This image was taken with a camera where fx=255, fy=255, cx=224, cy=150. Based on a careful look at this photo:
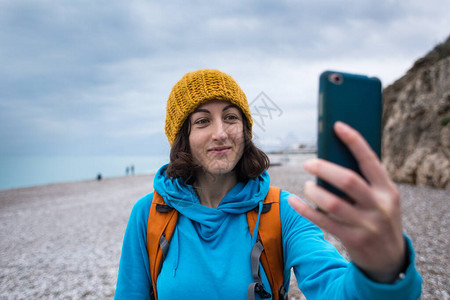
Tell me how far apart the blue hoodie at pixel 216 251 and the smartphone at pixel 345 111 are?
0.75 meters

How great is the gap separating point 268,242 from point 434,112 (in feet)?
57.8

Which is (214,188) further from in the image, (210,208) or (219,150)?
(219,150)

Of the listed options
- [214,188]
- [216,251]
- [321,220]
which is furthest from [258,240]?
[321,220]

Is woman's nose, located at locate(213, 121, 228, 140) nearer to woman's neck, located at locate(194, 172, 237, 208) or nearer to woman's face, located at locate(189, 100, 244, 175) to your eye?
woman's face, located at locate(189, 100, 244, 175)

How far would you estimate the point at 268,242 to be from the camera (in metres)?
1.67

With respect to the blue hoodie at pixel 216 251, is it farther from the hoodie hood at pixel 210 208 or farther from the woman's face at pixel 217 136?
the woman's face at pixel 217 136

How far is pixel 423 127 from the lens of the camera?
608 inches

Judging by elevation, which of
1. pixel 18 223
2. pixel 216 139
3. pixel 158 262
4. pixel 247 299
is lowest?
pixel 18 223

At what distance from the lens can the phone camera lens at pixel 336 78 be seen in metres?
0.90

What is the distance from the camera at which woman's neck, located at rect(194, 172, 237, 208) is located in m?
2.10

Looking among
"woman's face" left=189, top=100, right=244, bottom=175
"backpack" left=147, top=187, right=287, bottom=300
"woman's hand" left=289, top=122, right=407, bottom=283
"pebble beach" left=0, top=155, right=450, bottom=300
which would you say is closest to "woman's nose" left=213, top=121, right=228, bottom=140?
"woman's face" left=189, top=100, right=244, bottom=175

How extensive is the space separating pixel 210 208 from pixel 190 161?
1.26 feet

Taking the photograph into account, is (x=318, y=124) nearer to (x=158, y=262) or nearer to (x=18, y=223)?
(x=158, y=262)

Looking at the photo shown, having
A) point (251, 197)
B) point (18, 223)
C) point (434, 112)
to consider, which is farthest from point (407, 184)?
point (18, 223)
